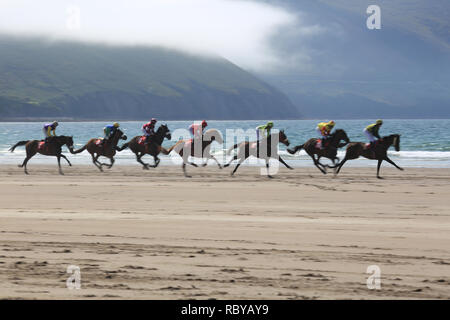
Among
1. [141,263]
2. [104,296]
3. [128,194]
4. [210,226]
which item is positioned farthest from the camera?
[128,194]

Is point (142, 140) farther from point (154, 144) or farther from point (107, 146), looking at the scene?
point (107, 146)

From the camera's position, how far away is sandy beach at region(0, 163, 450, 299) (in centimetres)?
653

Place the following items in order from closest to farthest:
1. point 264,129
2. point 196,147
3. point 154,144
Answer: point 264,129
point 196,147
point 154,144

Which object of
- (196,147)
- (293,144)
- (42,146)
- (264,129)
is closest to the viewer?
(264,129)

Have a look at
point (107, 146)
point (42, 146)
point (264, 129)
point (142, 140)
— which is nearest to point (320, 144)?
point (264, 129)

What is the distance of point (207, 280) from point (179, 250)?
155 cm

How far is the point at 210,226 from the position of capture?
1030 cm

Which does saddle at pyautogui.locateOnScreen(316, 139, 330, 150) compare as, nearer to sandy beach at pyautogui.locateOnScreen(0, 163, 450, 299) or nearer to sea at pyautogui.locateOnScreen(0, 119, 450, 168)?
sea at pyautogui.locateOnScreen(0, 119, 450, 168)

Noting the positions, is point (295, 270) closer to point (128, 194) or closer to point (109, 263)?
point (109, 263)

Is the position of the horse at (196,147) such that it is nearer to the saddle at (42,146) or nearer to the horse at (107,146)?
the horse at (107,146)

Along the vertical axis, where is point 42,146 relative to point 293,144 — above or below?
below

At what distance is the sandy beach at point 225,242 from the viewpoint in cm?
653

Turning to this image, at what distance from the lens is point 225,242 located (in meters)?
8.90

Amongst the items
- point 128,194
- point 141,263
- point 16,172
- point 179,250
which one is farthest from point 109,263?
point 16,172
